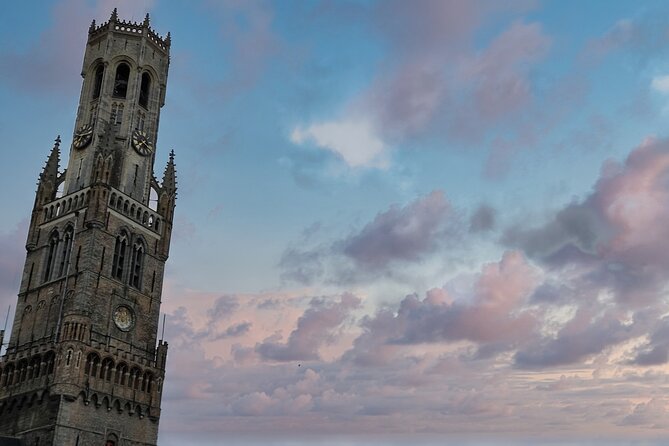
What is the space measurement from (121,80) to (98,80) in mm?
3474

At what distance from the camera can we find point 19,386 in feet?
292

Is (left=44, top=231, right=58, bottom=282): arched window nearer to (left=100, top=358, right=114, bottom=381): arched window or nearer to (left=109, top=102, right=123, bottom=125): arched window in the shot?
(left=100, top=358, right=114, bottom=381): arched window

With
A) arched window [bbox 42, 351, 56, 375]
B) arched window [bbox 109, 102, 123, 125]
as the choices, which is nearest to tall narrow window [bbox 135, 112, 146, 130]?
arched window [bbox 109, 102, 123, 125]

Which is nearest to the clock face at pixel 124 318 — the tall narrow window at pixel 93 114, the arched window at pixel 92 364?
the arched window at pixel 92 364

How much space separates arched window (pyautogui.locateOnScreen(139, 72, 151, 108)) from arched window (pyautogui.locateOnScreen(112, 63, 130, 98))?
7.99 ft

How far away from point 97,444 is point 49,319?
58.0 ft

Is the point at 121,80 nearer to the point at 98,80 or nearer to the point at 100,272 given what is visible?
the point at 98,80

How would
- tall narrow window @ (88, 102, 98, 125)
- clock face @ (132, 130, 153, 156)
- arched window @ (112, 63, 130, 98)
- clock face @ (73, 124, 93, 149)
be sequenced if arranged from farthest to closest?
arched window @ (112, 63, 130, 98), tall narrow window @ (88, 102, 98, 125), clock face @ (132, 130, 153, 156), clock face @ (73, 124, 93, 149)

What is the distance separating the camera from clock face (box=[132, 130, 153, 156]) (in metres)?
108

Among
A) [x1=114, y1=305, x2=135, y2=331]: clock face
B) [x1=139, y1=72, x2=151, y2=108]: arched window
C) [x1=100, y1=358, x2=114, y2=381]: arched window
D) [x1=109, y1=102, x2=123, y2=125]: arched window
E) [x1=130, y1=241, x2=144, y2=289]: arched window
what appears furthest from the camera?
[x1=139, y1=72, x2=151, y2=108]: arched window

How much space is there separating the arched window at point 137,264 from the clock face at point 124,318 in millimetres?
4161

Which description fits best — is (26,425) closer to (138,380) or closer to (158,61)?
(138,380)

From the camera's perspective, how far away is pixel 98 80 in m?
113

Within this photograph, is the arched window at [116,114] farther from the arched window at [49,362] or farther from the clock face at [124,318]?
the arched window at [49,362]
